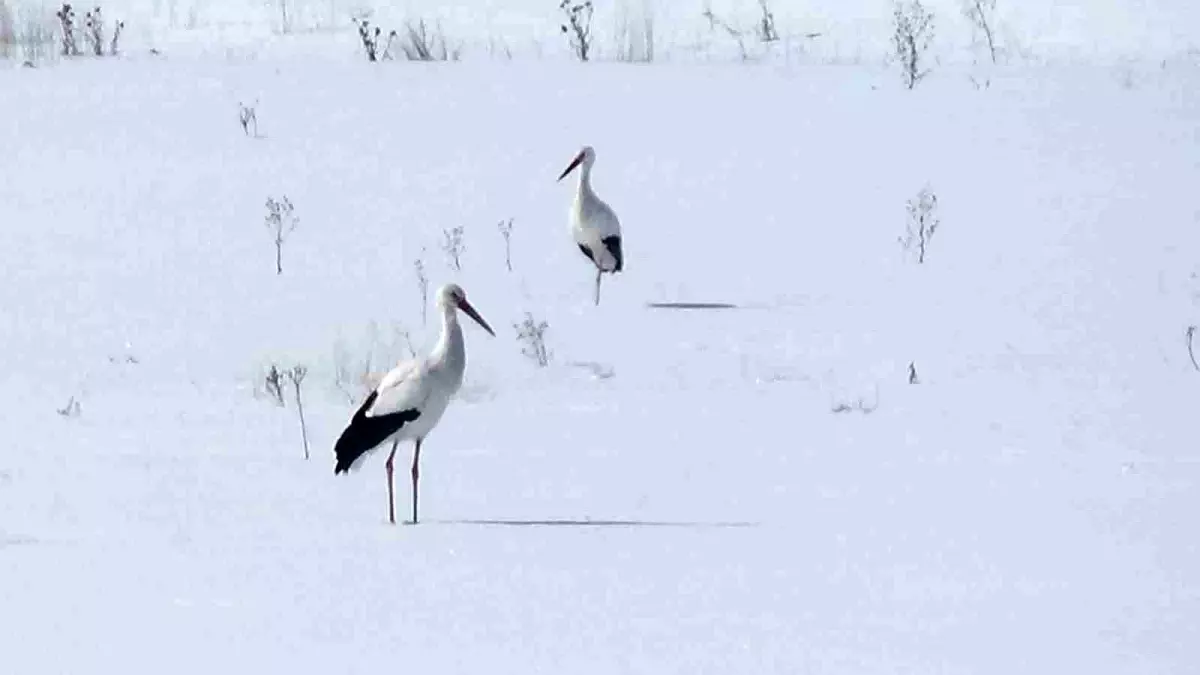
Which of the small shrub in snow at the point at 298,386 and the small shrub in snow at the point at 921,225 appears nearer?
the small shrub in snow at the point at 298,386

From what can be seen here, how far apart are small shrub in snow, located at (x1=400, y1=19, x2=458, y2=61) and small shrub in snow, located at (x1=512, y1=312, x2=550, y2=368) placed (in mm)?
8048

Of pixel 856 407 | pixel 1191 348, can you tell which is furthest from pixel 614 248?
pixel 1191 348

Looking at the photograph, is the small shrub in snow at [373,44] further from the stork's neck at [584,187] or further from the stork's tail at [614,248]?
the stork's tail at [614,248]

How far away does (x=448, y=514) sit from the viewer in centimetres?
826

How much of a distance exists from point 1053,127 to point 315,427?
9.15 metres

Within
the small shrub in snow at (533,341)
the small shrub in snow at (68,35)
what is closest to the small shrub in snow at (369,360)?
the small shrub in snow at (533,341)

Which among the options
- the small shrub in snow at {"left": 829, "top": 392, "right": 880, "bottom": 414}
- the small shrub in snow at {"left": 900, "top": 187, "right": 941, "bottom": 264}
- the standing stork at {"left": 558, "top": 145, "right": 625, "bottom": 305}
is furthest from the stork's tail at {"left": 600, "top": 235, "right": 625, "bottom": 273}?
the small shrub in snow at {"left": 829, "top": 392, "right": 880, "bottom": 414}

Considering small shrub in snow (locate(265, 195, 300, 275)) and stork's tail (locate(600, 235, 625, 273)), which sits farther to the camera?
small shrub in snow (locate(265, 195, 300, 275))

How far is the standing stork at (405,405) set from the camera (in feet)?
26.8

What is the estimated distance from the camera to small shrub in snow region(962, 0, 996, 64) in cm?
2036

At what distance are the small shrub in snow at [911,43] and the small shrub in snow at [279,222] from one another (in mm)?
5756

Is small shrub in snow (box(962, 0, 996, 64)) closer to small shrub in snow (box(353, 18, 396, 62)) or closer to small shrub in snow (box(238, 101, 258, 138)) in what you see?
small shrub in snow (box(353, 18, 396, 62))

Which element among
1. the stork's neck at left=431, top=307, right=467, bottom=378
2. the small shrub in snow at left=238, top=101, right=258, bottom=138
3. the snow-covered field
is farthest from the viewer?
the small shrub in snow at left=238, top=101, right=258, bottom=138

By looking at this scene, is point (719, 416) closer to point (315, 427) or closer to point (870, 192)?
point (315, 427)
